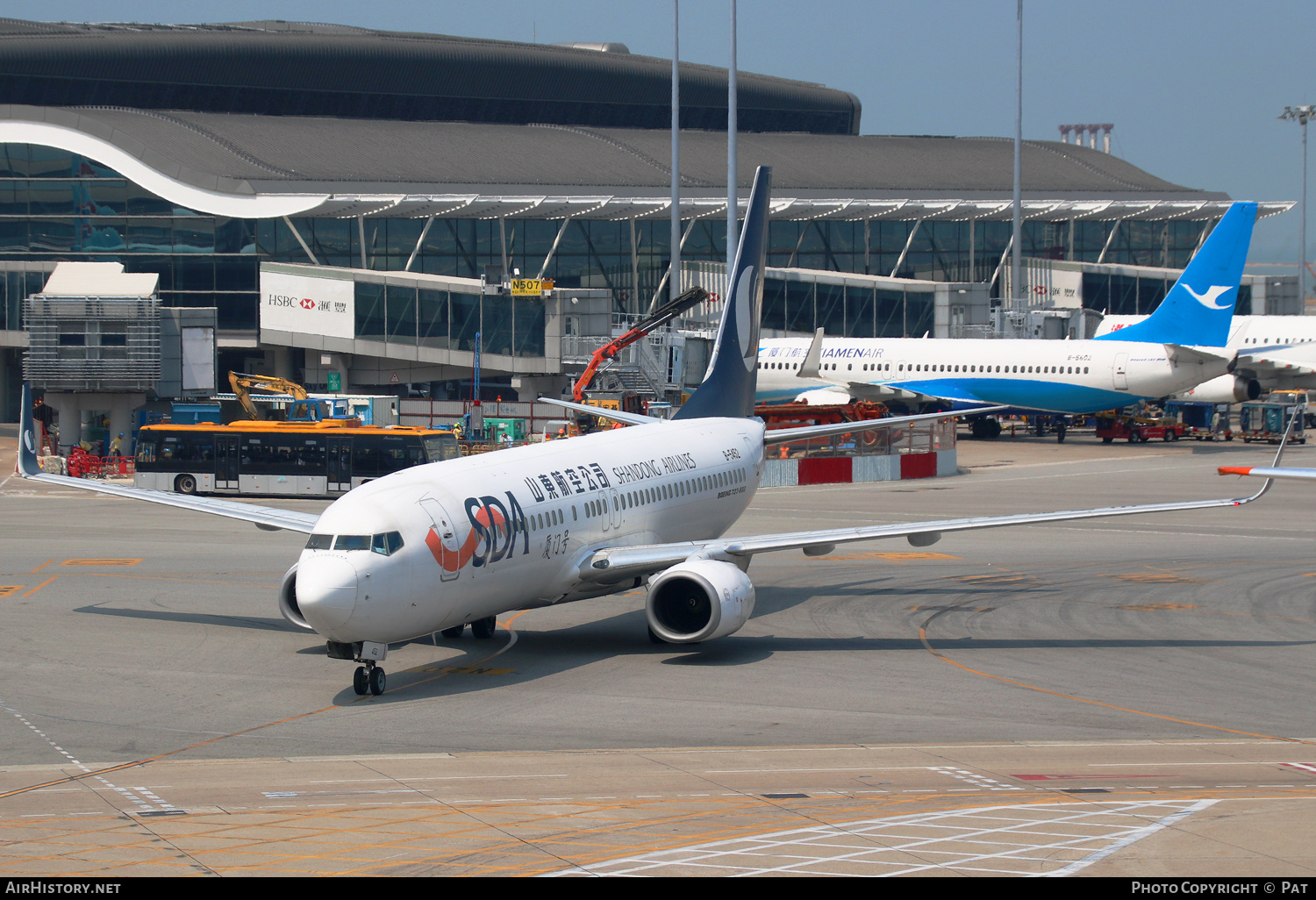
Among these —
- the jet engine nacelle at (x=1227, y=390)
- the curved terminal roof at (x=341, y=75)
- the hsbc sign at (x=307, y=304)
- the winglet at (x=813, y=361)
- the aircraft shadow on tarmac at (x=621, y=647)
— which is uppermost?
the curved terminal roof at (x=341, y=75)

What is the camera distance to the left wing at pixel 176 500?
98.1 feet

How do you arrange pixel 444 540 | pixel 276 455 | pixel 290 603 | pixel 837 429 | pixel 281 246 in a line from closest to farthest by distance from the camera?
pixel 444 540
pixel 290 603
pixel 837 429
pixel 276 455
pixel 281 246

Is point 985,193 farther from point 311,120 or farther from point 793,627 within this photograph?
point 793,627

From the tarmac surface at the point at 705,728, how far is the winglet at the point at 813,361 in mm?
39135

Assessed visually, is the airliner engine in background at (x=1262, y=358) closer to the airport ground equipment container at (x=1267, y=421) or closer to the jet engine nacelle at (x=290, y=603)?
the airport ground equipment container at (x=1267, y=421)

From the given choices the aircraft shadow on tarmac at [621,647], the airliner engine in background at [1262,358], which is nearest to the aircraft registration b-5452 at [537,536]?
the aircraft shadow on tarmac at [621,647]

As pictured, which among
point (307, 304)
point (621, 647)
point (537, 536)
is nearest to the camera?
point (537, 536)

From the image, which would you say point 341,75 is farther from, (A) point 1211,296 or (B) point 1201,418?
(A) point 1211,296

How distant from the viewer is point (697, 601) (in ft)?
91.7

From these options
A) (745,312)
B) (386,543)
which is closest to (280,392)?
(745,312)

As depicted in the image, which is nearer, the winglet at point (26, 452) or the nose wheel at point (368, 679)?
the nose wheel at point (368, 679)

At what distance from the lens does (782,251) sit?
4294 inches

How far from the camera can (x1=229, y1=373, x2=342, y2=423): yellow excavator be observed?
75.6 meters

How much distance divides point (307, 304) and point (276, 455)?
28450mm
